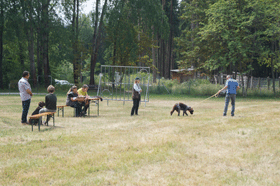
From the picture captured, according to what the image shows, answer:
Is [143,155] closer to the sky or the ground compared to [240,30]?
closer to the ground

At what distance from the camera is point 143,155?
19.2 feet

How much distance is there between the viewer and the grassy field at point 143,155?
4.67m

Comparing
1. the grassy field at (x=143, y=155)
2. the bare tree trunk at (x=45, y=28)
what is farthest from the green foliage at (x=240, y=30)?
the grassy field at (x=143, y=155)

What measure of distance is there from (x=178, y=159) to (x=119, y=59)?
89.9 ft

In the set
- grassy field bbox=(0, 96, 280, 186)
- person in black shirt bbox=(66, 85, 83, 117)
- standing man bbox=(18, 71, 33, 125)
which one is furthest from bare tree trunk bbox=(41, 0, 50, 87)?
grassy field bbox=(0, 96, 280, 186)

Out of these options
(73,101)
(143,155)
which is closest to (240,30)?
(73,101)

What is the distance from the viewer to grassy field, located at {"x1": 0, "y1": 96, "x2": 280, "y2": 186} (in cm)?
467

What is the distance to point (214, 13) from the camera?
25.5 meters

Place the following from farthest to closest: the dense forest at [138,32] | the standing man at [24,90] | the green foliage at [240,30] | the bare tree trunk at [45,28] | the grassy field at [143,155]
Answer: the bare tree trunk at [45,28]
the dense forest at [138,32]
the green foliage at [240,30]
the standing man at [24,90]
the grassy field at [143,155]

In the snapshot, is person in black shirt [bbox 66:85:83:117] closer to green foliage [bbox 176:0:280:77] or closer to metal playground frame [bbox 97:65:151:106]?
metal playground frame [bbox 97:65:151:106]

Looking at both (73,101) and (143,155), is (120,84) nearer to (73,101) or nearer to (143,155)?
(73,101)

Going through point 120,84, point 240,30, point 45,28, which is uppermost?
point 45,28

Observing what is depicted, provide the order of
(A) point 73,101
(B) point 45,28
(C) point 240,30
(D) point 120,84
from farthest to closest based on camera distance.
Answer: (B) point 45,28 < (C) point 240,30 < (D) point 120,84 < (A) point 73,101

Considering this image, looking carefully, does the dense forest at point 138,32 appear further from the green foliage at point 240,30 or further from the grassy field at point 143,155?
the grassy field at point 143,155
